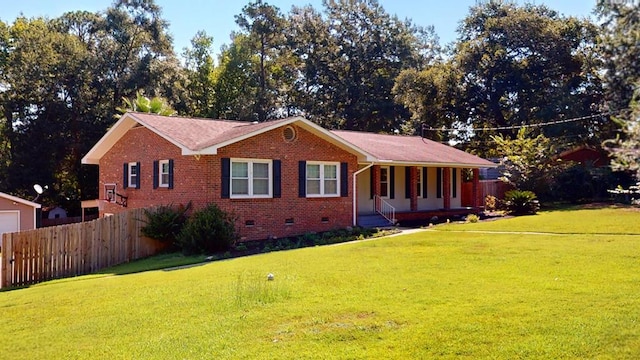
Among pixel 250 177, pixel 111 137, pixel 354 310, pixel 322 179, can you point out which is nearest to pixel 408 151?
pixel 322 179

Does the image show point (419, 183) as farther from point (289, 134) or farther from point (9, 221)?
point (9, 221)

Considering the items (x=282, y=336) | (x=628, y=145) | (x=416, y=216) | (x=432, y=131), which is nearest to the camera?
(x=628, y=145)

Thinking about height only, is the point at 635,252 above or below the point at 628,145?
below

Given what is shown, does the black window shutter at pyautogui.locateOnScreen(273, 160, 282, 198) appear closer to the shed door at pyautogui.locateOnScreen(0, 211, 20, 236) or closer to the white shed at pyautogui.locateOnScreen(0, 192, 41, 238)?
the white shed at pyautogui.locateOnScreen(0, 192, 41, 238)

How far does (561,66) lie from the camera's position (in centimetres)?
3831

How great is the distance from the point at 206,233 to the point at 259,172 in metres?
3.50

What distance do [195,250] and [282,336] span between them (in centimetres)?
1099

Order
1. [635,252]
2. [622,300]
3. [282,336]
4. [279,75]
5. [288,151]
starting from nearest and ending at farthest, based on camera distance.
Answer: [282,336] < [622,300] < [635,252] < [288,151] < [279,75]

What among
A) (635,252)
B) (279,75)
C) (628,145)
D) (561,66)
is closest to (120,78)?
(279,75)

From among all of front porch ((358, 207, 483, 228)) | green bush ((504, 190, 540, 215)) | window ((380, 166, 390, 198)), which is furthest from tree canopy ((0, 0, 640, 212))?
window ((380, 166, 390, 198))

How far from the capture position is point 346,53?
48.5 metres

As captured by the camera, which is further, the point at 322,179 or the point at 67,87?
the point at 67,87

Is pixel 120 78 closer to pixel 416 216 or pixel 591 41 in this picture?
pixel 416 216

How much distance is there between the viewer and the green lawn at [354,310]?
20.0ft
